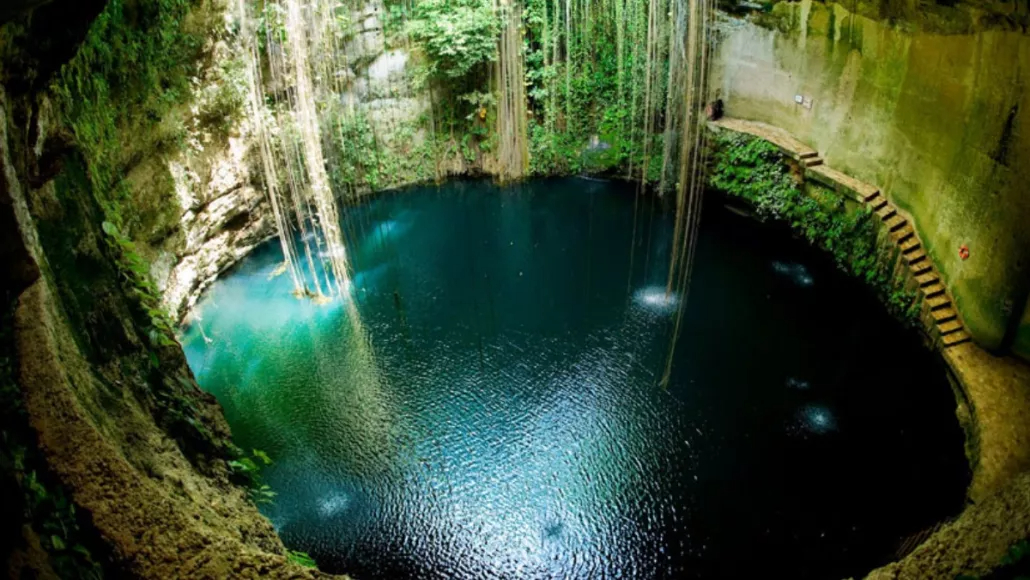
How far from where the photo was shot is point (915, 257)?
31.4 ft

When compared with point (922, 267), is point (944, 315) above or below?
below

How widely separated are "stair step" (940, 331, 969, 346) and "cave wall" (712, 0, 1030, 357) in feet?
0.49

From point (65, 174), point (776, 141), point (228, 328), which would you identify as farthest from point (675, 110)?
point (65, 174)

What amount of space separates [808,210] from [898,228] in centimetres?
A: 214

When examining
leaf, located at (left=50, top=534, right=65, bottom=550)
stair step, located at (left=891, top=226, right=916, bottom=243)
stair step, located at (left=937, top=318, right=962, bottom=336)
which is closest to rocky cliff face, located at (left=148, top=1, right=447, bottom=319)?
leaf, located at (left=50, top=534, right=65, bottom=550)

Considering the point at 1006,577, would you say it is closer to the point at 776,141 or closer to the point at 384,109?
the point at 776,141

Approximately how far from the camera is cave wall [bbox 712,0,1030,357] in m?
7.79

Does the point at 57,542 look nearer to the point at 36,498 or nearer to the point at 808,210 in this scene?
the point at 36,498

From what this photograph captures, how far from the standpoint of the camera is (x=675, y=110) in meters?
13.6

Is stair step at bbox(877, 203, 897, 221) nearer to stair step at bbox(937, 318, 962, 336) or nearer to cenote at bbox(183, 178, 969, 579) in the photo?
cenote at bbox(183, 178, 969, 579)

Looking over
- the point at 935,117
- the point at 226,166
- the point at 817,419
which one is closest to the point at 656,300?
the point at 817,419

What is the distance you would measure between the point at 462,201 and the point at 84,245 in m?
10.9

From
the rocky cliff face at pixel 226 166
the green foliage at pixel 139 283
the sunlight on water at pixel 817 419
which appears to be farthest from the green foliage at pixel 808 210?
the green foliage at pixel 139 283

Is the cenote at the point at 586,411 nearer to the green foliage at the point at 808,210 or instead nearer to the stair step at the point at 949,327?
the green foliage at the point at 808,210
